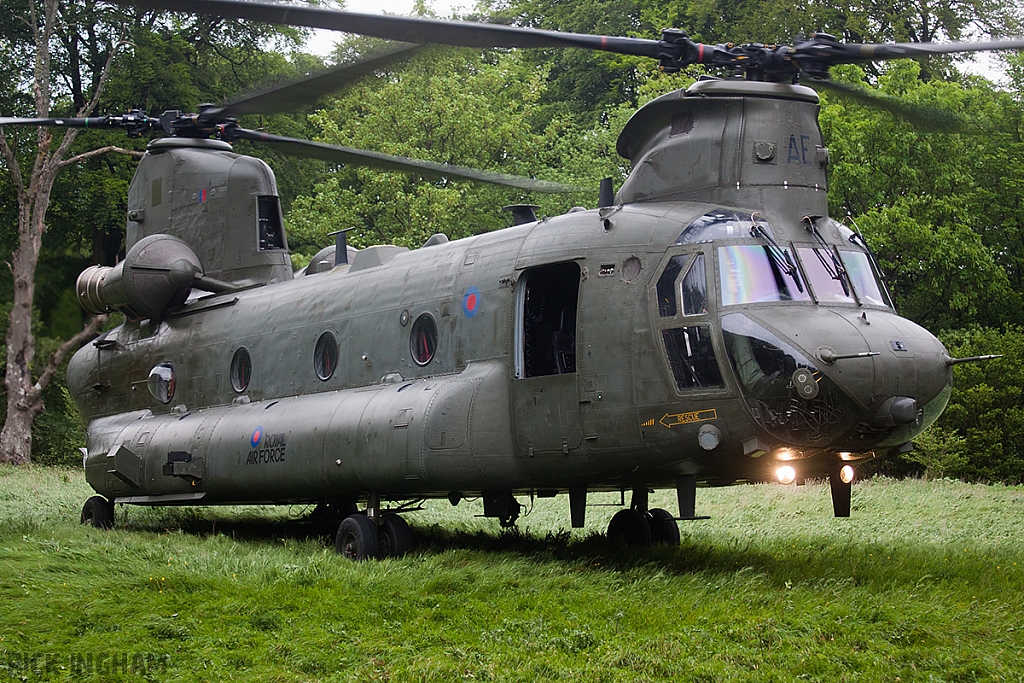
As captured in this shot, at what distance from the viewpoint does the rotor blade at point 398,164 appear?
12258 millimetres

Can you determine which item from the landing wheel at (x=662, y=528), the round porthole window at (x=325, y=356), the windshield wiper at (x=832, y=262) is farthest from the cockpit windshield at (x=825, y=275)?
the round porthole window at (x=325, y=356)

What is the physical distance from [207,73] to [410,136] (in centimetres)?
724

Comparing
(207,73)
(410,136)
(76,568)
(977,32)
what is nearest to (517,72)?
(410,136)

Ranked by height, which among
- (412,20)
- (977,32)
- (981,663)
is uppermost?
(977,32)

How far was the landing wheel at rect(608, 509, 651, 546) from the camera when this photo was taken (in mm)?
12789

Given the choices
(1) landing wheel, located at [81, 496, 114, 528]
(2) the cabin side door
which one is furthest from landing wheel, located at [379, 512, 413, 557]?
(1) landing wheel, located at [81, 496, 114, 528]

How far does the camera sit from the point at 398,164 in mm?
13734

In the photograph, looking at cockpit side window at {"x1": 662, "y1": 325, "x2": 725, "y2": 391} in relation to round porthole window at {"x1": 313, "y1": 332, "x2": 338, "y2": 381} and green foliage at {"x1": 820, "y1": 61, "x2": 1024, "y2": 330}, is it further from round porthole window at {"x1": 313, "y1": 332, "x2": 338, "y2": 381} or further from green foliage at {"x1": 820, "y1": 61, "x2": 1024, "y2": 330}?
green foliage at {"x1": 820, "y1": 61, "x2": 1024, "y2": 330}

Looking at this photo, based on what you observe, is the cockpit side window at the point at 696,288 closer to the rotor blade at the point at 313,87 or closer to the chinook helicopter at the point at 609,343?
the chinook helicopter at the point at 609,343

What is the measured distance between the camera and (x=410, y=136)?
35.0 m

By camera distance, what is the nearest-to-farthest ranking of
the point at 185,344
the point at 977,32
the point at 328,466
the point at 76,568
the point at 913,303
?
the point at 76,568 < the point at 328,466 < the point at 185,344 < the point at 913,303 < the point at 977,32

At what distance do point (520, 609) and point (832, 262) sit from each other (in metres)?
4.18

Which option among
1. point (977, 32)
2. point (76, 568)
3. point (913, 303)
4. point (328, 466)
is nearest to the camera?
point (76, 568)

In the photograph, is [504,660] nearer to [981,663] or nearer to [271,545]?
[981,663]
